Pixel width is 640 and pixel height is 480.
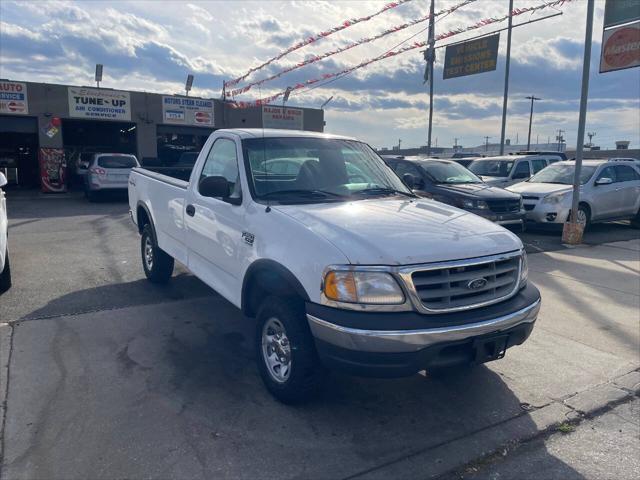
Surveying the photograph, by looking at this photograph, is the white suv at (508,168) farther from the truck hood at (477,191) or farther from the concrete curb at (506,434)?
the concrete curb at (506,434)

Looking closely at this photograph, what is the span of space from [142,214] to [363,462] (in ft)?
17.0

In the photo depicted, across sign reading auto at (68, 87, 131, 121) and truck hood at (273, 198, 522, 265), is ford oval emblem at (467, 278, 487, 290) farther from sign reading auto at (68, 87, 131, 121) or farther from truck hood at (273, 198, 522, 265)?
sign reading auto at (68, 87, 131, 121)

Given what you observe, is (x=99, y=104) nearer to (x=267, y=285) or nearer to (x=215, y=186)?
(x=215, y=186)

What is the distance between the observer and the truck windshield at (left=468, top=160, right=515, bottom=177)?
1515 centimetres

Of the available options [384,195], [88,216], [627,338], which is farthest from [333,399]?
[88,216]

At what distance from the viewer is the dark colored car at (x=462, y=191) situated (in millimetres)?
10016

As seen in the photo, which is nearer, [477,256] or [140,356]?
[477,256]

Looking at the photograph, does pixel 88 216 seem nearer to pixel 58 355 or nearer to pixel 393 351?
pixel 58 355

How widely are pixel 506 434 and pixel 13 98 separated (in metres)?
25.5

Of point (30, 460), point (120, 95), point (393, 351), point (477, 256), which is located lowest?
point (30, 460)

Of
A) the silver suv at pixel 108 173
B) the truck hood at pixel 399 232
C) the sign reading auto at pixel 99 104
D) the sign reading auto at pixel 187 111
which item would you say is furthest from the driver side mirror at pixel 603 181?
the sign reading auto at pixel 99 104

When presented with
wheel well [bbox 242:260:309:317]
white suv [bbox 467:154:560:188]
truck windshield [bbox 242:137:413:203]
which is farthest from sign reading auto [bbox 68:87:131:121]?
wheel well [bbox 242:260:309:317]

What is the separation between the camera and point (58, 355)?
14.9ft

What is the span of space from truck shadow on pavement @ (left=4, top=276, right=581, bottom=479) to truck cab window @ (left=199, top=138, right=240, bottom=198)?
155 centimetres
